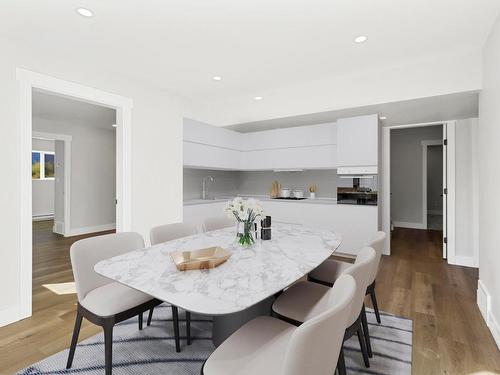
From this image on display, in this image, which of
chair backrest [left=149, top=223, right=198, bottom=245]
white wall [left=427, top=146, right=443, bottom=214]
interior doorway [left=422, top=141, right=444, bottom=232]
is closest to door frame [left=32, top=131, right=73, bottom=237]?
chair backrest [left=149, top=223, right=198, bottom=245]

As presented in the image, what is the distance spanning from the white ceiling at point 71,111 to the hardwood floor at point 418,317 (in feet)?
8.08

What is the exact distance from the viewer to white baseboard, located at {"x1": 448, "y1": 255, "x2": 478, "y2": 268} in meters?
3.76

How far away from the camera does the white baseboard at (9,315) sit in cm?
226

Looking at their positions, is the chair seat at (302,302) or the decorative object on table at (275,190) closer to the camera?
the chair seat at (302,302)

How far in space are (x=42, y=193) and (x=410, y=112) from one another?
9654 mm

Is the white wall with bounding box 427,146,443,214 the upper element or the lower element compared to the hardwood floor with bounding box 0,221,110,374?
upper

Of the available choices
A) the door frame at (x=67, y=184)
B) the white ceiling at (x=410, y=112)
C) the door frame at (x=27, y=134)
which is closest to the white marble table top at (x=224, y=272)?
the door frame at (x=27, y=134)

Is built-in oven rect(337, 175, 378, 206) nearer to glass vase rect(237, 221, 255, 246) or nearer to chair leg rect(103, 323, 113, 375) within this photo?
glass vase rect(237, 221, 255, 246)

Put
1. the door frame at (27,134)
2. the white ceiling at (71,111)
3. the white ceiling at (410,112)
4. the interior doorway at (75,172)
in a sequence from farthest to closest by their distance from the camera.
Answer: the interior doorway at (75,172) < the white ceiling at (71,111) < the white ceiling at (410,112) < the door frame at (27,134)

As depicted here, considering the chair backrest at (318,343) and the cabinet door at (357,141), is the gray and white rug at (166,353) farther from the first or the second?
the cabinet door at (357,141)

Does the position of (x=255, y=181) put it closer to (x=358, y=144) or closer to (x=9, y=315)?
(x=358, y=144)

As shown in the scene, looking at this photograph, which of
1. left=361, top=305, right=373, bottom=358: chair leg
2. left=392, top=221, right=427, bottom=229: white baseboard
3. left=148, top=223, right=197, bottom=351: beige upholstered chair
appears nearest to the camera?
left=361, top=305, right=373, bottom=358: chair leg

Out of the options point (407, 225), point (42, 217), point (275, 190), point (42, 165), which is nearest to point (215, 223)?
Answer: point (275, 190)

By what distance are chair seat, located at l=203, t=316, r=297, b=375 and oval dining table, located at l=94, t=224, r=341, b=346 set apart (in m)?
0.14
